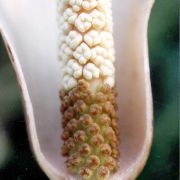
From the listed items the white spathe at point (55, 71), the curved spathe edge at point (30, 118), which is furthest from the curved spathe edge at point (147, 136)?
the curved spathe edge at point (30, 118)

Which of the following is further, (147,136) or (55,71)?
(55,71)

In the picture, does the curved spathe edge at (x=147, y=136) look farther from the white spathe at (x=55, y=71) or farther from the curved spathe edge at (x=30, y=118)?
the curved spathe edge at (x=30, y=118)

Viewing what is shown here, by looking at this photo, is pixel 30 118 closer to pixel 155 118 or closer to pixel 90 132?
pixel 90 132

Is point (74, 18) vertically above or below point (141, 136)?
above

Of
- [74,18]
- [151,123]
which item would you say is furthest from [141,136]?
[74,18]

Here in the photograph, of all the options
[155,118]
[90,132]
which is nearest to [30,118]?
→ [90,132]

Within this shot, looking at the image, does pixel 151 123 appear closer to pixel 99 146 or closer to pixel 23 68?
pixel 99 146

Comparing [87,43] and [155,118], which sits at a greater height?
[87,43]
